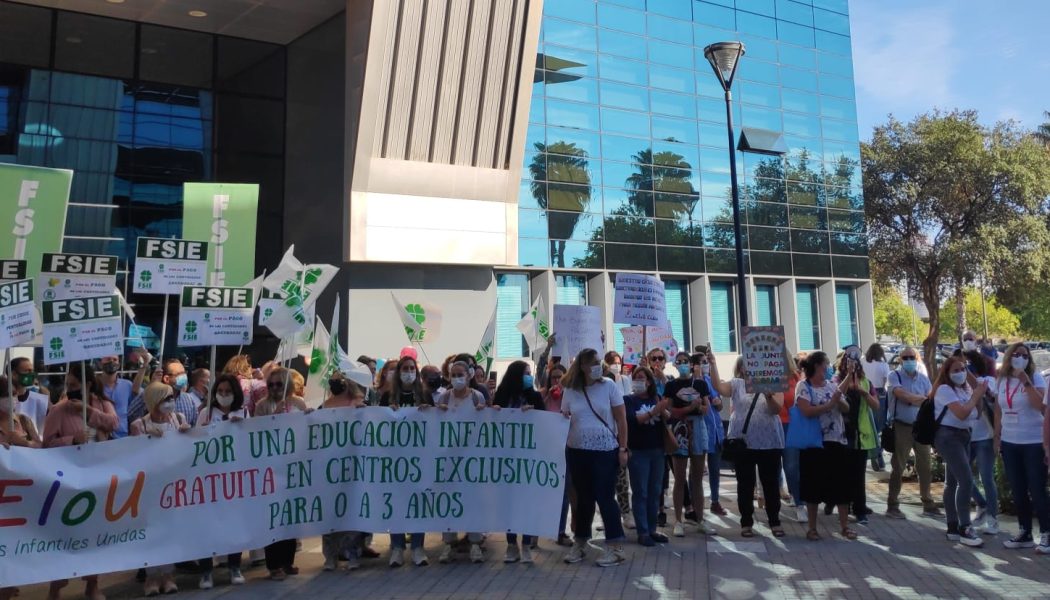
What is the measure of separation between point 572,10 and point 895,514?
75.1 ft

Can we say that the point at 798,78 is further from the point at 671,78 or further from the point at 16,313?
the point at 16,313

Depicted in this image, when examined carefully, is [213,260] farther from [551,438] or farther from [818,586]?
[818,586]

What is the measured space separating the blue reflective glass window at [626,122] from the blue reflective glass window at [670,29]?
3.19 metres

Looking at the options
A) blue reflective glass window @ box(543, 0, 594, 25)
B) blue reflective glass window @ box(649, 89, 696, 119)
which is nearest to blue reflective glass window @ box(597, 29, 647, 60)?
blue reflective glass window @ box(543, 0, 594, 25)

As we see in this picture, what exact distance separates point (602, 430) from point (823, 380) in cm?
281

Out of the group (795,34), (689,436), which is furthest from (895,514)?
(795,34)

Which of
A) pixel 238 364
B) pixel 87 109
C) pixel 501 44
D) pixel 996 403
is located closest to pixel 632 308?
pixel 996 403

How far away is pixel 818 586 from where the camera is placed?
278 inches

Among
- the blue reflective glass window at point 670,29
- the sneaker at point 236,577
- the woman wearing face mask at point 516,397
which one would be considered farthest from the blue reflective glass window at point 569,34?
the sneaker at point 236,577

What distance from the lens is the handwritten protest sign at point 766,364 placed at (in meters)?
9.10

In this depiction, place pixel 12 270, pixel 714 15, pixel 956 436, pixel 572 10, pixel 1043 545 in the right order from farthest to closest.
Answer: pixel 714 15, pixel 572 10, pixel 956 436, pixel 1043 545, pixel 12 270

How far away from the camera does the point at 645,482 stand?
8680mm

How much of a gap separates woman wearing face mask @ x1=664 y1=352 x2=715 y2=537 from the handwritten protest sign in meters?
0.55

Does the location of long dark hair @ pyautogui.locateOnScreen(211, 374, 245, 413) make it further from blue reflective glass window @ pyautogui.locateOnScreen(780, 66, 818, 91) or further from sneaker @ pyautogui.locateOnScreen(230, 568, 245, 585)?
blue reflective glass window @ pyautogui.locateOnScreen(780, 66, 818, 91)
